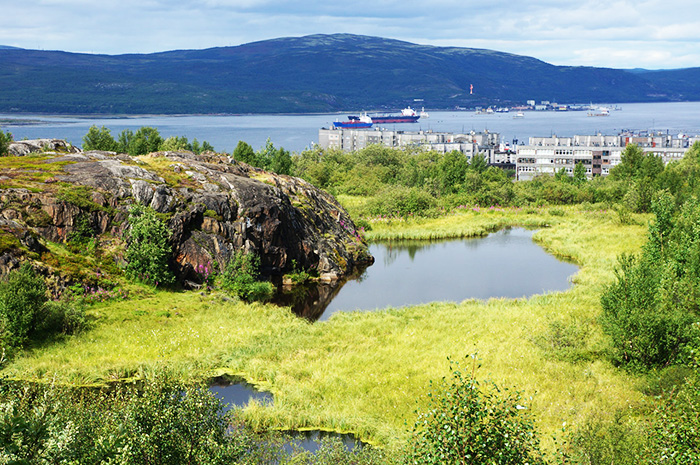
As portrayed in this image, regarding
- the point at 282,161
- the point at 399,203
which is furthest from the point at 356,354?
the point at 282,161

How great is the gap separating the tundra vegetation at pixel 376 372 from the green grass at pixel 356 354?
10 cm

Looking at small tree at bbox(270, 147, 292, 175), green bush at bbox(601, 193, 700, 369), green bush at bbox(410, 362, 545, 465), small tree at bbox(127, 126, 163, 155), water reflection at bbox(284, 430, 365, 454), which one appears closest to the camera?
green bush at bbox(410, 362, 545, 465)

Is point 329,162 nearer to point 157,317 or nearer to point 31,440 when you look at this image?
point 157,317

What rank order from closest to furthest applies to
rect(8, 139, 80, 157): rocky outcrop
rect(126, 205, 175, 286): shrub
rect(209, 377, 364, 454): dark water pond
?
rect(209, 377, 364, 454): dark water pond < rect(126, 205, 175, 286): shrub < rect(8, 139, 80, 157): rocky outcrop

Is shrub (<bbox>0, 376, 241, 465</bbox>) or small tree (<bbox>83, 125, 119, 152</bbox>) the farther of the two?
small tree (<bbox>83, 125, 119, 152</bbox>)

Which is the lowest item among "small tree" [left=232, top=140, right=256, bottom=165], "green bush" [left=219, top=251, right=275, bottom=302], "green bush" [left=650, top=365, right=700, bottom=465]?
"green bush" [left=219, top=251, right=275, bottom=302]

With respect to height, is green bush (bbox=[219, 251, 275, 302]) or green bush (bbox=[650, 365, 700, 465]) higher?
green bush (bbox=[650, 365, 700, 465])

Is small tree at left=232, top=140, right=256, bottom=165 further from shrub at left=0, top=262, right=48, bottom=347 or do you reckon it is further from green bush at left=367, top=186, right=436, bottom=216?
shrub at left=0, top=262, right=48, bottom=347

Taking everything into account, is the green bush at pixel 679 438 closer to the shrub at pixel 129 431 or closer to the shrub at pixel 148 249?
the shrub at pixel 129 431

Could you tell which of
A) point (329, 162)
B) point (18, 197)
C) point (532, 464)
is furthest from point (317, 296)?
point (329, 162)

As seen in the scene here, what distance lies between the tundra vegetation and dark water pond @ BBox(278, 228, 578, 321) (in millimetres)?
2874

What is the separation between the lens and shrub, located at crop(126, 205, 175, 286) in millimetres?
36000

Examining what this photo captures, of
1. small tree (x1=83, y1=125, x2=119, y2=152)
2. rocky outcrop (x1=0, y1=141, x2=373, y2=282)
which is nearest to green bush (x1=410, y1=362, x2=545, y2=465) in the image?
rocky outcrop (x1=0, y1=141, x2=373, y2=282)

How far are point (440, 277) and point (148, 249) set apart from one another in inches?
838
